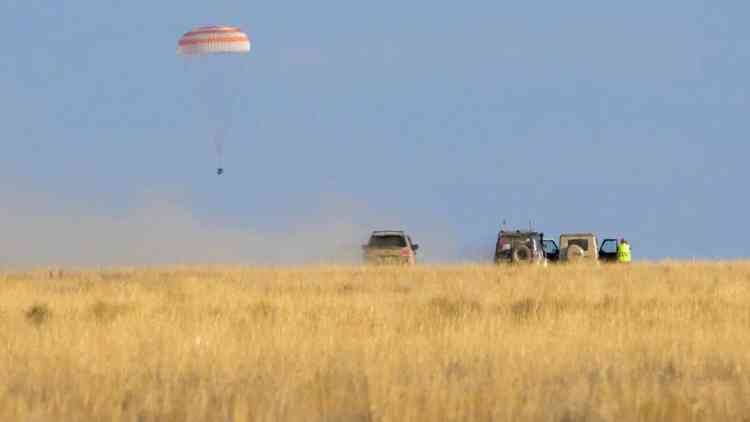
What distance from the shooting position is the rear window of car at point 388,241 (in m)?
43.8

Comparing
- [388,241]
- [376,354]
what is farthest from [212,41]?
[376,354]

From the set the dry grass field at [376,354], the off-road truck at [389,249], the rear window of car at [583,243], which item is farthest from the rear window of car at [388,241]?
the dry grass field at [376,354]

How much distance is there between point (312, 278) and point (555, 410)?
94.2 feet

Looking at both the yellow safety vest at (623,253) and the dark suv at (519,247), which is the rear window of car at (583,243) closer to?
the yellow safety vest at (623,253)

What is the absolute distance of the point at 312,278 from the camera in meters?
38.9

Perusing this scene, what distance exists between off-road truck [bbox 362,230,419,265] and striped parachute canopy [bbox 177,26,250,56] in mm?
6432

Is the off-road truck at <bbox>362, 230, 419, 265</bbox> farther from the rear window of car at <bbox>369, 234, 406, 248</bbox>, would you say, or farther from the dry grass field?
the dry grass field

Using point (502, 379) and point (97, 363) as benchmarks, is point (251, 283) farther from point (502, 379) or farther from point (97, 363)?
point (502, 379)

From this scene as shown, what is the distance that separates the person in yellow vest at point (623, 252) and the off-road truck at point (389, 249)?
8050 millimetres

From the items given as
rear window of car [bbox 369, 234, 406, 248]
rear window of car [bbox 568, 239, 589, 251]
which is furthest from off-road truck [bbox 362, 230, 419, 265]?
rear window of car [bbox 568, 239, 589, 251]

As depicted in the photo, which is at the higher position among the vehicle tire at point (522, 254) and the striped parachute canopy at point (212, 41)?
the striped parachute canopy at point (212, 41)

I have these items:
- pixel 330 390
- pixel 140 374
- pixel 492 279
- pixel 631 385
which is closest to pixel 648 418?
pixel 631 385

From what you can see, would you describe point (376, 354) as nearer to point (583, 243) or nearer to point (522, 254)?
point (522, 254)

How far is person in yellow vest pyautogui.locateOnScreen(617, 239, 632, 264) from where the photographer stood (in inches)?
1924
